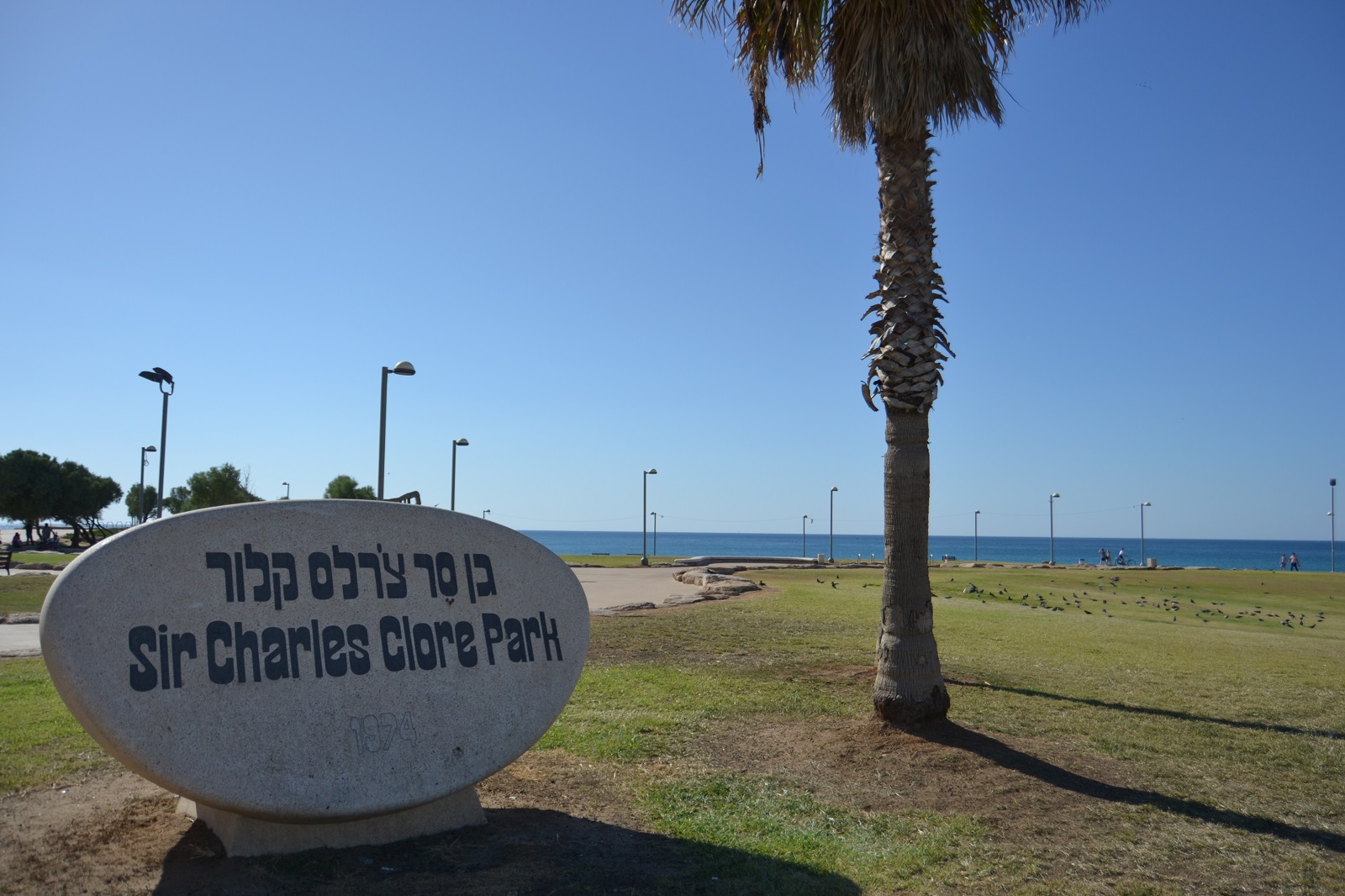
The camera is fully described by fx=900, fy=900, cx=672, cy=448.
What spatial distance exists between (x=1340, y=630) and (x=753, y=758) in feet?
59.0

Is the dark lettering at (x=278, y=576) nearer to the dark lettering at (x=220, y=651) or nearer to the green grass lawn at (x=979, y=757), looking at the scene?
the dark lettering at (x=220, y=651)

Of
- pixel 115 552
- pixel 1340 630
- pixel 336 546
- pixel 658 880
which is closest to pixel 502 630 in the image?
pixel 336 546

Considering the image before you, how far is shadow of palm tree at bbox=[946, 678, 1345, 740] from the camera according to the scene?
880cm

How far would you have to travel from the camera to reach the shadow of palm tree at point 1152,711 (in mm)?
8797

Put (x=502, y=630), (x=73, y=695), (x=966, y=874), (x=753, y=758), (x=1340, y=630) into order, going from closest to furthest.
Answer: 1. (x=73, y=695)
2. (x=966, y=874)
3. (x=502, y=630)
4. (x=753, y=758)
5. (x=1340, y=630)

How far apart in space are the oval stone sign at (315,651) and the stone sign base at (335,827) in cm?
23

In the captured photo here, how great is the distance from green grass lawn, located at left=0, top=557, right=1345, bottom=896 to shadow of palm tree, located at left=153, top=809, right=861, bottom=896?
0.38ft

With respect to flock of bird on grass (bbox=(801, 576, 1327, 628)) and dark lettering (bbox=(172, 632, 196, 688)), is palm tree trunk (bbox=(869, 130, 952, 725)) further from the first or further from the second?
flock of bird on grass (bbox=(801, 576, 1327, 628))

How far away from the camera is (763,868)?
5188 millimetres

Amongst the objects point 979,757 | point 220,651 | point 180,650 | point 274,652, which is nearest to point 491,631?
point 274,652

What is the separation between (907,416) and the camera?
841cm

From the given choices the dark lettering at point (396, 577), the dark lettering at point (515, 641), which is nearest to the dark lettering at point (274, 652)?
the dark lettering at point (396, 577)

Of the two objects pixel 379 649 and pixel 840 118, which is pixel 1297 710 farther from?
pixel 379 649

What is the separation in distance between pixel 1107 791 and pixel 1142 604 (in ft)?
65.0
